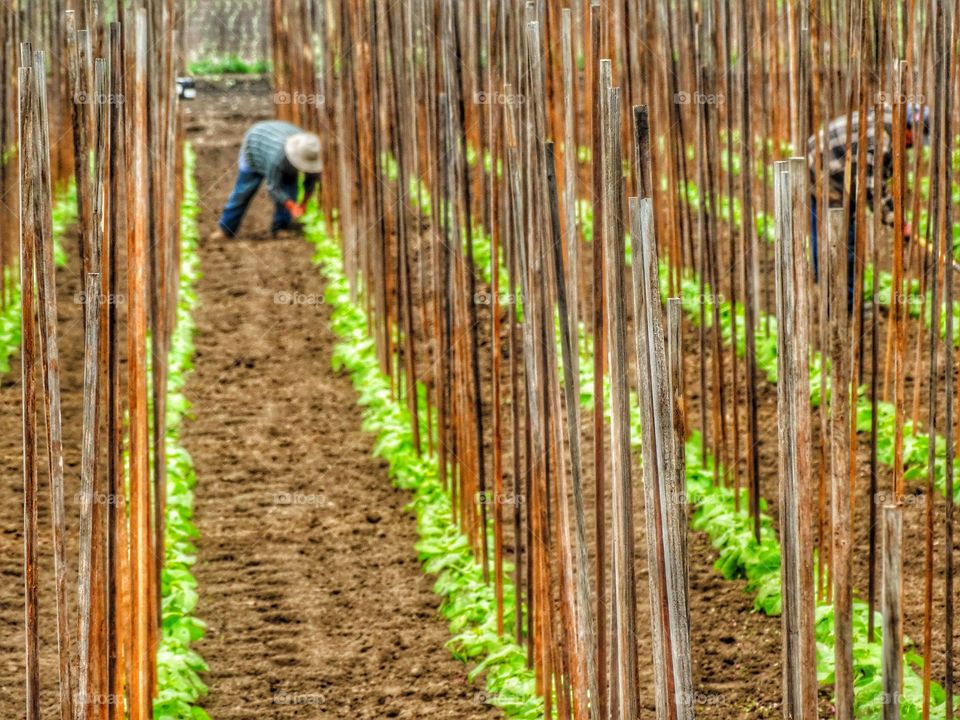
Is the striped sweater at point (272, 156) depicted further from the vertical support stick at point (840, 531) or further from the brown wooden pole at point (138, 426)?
the vertical support stick at point (840, 531)

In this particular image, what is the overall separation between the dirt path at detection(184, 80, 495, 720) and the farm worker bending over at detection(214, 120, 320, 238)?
967 mm

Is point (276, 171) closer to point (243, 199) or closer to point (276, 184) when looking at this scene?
point (276, 184)

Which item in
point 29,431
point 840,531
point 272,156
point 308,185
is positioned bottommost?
point 840,531

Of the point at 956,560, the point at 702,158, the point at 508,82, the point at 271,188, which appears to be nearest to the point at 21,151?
the point at 508,82

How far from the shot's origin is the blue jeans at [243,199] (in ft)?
28.0

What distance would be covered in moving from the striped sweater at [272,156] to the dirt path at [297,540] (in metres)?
1.06

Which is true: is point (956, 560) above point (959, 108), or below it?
below

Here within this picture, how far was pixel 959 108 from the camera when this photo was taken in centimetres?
554

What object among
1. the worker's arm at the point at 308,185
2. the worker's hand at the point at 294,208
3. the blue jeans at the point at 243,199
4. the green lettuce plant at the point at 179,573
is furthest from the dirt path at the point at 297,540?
the worker's arm at the point at 308,185

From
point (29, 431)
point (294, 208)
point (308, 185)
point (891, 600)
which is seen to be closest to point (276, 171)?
point (294, 208)

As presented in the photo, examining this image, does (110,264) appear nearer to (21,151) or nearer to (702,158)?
(21,151)

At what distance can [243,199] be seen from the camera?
28.1ft

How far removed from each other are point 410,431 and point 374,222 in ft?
3.32

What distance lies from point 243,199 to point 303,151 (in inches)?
28.7
